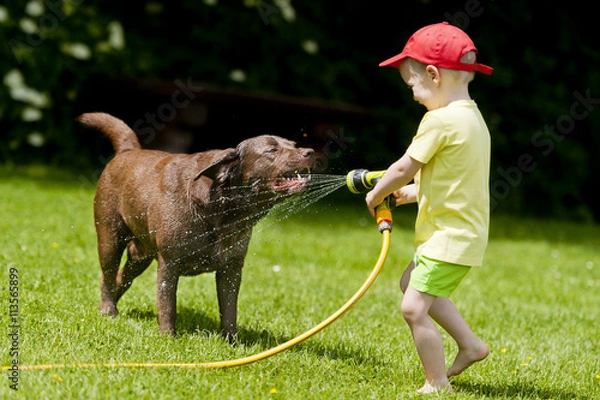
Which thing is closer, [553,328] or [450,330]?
[450,330]

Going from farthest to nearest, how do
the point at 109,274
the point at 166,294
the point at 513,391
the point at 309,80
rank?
1. the point at 309,80
2. the point at 109,274
3. the point at 166,294
4. the point at 513,391

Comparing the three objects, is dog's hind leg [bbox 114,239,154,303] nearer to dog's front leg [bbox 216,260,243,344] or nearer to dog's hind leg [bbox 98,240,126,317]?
dog's hind leg [bbox 98,240,126,317]

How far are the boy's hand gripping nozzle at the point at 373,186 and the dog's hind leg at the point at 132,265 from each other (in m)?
1.34

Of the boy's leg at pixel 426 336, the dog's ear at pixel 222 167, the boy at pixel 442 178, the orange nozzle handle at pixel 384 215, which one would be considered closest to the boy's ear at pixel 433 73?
the boy at pixel 442 178

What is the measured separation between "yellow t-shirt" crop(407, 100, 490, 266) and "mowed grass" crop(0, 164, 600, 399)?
0.66 m

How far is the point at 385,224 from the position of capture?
11.9 feet

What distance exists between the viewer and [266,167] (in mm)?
3818

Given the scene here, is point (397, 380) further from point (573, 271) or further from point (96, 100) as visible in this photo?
point (96, 100)

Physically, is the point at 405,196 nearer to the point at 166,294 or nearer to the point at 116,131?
A: the point at 166,294

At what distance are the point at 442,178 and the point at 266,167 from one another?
2.92 feet

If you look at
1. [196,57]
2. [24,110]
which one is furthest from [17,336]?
[196,57]

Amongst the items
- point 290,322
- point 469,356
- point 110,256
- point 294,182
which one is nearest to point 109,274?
point 110,256

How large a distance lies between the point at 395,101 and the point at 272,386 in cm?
928

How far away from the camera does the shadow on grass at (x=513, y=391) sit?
3645 millimetres
